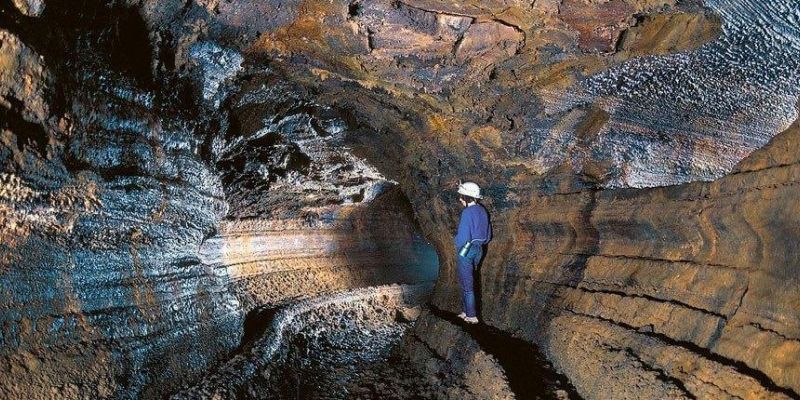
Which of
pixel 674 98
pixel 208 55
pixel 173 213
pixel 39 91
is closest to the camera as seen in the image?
pixel 39 91

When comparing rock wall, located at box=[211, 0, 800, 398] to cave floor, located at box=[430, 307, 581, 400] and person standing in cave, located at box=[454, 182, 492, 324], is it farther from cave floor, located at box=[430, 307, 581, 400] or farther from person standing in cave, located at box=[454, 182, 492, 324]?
person standing in cave, located at box=[454, 182, 492, 324]

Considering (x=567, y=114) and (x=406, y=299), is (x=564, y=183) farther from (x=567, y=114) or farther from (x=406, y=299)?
(x=406, y=299)

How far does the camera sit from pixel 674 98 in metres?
3.29

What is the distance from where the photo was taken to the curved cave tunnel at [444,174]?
261cm

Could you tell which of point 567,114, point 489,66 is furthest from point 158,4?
point 567,114

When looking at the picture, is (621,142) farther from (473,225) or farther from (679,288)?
(473,225)

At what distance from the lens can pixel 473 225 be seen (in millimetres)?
5410

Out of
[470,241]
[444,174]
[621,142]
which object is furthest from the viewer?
[444,174]

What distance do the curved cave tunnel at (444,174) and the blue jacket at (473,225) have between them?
12.1 inches

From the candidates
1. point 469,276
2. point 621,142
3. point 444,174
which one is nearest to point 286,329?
point 469,276

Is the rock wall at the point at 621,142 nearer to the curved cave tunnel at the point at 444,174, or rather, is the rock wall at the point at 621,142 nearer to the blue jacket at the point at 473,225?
the curved cave tunnel at the point at 444,174

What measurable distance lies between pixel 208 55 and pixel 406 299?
16.6ft

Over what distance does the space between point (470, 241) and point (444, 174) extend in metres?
0.86

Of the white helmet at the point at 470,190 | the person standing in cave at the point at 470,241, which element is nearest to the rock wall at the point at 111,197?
the white helmet at the point at 470,190
